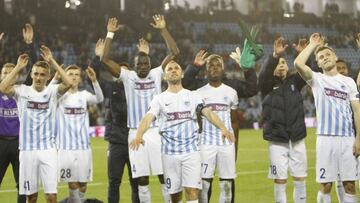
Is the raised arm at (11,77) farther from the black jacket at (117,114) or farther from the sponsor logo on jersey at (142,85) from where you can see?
the sponsor logo on jersey at (142,85)

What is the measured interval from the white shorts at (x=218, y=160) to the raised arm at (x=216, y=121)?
663 millimetres

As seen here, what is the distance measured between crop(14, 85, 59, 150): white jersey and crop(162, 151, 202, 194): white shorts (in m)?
1.67

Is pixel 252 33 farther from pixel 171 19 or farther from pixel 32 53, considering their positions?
pixel 171 19

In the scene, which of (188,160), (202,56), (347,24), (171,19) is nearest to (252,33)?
(202,56)

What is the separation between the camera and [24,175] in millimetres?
8969

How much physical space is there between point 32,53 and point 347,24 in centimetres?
3603

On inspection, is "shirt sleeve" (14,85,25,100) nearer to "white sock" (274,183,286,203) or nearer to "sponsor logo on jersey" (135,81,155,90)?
"sponsor logo on jersey" (135,81,155,90)

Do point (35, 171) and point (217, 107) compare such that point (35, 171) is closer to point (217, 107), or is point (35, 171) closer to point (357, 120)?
point (217, 107)

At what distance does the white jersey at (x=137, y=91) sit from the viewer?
991 centimetres

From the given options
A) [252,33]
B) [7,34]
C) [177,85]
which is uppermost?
[7,34]

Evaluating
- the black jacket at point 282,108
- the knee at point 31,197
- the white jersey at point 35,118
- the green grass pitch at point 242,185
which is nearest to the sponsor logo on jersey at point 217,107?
the black jacket at point 282,108

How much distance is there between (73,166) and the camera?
10312 millimetres

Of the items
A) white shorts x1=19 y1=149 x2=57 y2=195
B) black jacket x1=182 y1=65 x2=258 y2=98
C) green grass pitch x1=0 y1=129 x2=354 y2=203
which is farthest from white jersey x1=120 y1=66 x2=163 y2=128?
green grass pitch x1=0 y1=129 x2=354 y2=203

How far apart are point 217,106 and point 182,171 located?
4.27ft
